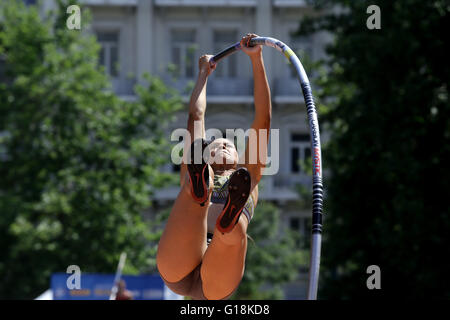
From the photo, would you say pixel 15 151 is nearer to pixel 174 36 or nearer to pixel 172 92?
pixel 172 92

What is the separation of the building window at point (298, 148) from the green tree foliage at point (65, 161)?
847 cm

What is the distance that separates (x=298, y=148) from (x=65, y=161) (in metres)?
11.0

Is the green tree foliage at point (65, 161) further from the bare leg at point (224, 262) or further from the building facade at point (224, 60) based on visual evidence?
the bare leg at point (224, 262)

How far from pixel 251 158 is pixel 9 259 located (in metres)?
16.0

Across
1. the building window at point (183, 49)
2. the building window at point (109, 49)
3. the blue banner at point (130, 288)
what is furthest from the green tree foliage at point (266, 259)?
the building window at point (109, 49)

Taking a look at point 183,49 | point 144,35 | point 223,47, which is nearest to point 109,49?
point 144,35

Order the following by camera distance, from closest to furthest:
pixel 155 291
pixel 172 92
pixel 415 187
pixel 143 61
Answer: pixel 155 291
pixel 415 187
pixel 172 92
pixel 143 61

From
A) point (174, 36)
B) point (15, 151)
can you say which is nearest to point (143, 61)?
point (174, 36)

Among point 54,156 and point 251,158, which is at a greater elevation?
point 54,156

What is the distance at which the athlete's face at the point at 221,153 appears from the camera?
6777mm

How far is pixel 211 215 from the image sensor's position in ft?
21.9

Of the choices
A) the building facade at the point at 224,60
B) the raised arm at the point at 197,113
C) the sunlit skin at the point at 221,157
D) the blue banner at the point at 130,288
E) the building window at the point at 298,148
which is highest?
the building facade at the point at 224,60

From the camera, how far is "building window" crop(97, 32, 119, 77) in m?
28.7

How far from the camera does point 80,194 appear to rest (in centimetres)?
2070
